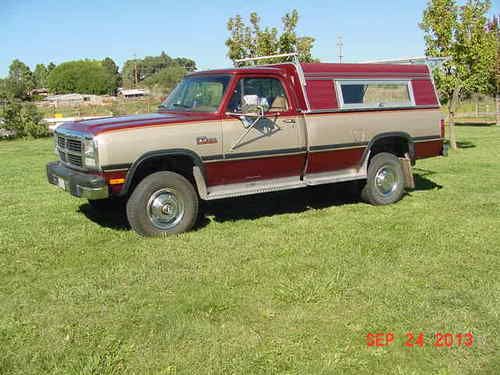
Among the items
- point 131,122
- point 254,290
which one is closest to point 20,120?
point 131,122

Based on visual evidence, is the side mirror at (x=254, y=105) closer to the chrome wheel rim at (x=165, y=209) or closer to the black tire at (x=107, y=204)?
the chrome wheel rim at (x=165, y=209)

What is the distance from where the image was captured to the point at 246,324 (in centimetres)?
433

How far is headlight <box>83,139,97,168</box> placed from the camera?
621 cm

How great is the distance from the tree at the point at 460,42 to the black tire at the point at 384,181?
7759 millimetres

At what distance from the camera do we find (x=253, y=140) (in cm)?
713

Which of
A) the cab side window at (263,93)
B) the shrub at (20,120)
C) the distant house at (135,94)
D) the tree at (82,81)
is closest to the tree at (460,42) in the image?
the cab side window at (263,93)

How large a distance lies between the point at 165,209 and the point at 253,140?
4.77 ft

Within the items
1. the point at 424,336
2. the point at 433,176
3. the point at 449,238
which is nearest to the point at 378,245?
the point at 449,238

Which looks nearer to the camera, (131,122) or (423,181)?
(131,122)

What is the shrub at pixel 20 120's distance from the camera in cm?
2384

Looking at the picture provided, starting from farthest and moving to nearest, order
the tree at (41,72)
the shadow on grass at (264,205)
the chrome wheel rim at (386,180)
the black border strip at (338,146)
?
the tree at (41,72) → the chrome wheel rim at (386,180) → the shadow on grass at (264,205) → the black border strip at (338,146)

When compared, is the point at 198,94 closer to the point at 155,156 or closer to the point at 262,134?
the point at 262,134

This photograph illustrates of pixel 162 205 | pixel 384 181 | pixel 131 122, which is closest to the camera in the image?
pixel 131 122

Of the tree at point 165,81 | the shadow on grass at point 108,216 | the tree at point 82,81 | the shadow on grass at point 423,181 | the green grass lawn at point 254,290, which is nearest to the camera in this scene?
the green grass lawn at point 254,290
